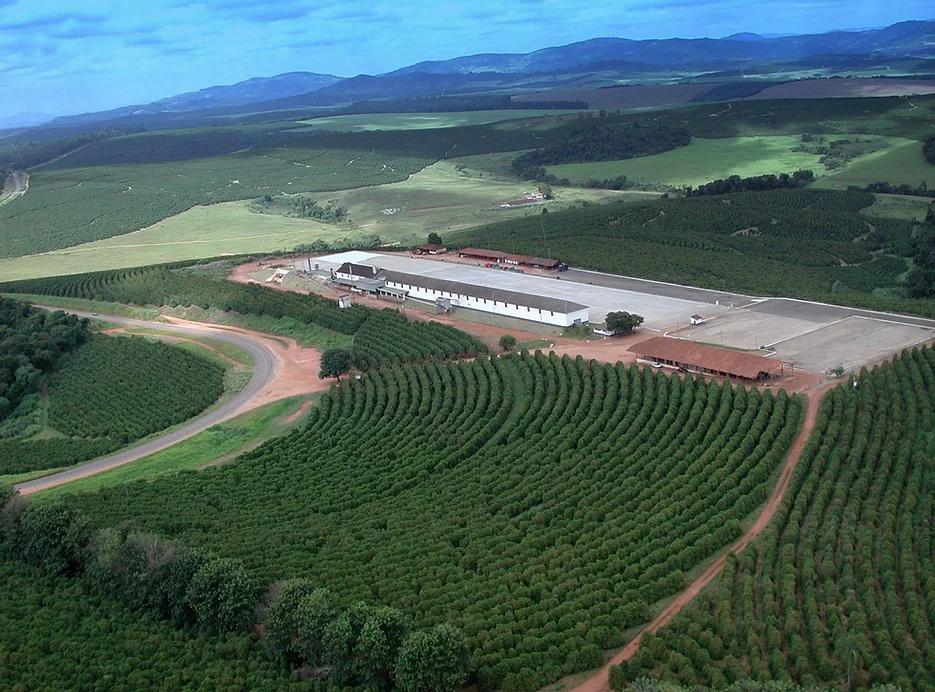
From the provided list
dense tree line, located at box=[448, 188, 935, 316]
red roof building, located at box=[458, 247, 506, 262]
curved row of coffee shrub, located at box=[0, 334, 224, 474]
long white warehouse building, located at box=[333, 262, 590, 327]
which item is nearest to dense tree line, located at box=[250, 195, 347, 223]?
dense tree line, located at box=[448, 188, 935, 316]

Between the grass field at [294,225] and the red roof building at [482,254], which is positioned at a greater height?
the grass field at [294,225]

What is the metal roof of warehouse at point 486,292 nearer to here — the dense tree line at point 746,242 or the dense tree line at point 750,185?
the dense tree line at point 746,242

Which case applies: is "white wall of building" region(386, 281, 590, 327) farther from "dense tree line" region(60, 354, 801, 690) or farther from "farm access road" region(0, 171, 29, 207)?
"farm access road" region(0, 171, 29, 207)

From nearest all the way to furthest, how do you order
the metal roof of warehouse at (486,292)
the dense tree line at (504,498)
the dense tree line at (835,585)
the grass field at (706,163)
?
1. the dense tree line at (835,585)
2. the dense tree line at (504,498)
3. the metal roof of warehouse at (486,292)
4. the grass field at (706,163)

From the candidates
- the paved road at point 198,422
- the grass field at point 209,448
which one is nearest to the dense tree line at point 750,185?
the paved road at point 198,422

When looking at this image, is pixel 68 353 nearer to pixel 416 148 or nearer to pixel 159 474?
pixel 159 474

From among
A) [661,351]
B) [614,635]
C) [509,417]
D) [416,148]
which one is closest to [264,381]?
[509,417]
